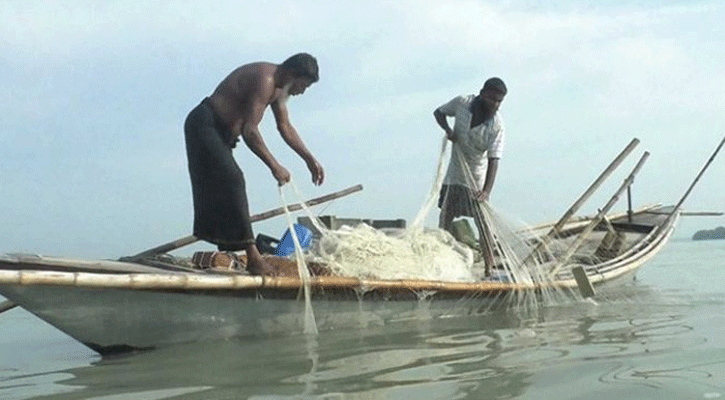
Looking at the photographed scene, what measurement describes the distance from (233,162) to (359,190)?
9.60 ft

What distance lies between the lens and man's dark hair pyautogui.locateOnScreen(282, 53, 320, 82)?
500cm

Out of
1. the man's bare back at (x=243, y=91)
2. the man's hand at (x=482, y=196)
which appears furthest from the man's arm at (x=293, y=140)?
the man's hand at (x=482, y=196)

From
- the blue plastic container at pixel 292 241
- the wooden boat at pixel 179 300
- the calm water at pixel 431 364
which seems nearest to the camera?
the calm water at pixel 431 364

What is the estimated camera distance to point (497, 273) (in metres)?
6.91

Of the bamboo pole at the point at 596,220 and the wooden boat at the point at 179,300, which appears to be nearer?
the wooden boat at the point at 179,300

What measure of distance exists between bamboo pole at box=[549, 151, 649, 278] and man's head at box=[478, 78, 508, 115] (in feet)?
4.53

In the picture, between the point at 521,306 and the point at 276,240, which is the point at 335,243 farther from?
the point at 521,306

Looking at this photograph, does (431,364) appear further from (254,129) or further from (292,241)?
(292,241)

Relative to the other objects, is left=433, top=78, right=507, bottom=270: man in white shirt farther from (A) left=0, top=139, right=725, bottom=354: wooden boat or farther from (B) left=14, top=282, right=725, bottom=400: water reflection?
(B) left=14, top=282, right=725, bottom=400: water reflection

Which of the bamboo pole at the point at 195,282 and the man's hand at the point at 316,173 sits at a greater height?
the man's hand at the point at 316,173

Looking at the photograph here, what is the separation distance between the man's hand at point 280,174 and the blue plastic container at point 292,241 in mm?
1051

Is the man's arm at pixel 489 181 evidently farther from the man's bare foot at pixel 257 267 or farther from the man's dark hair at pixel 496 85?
the man's bare foot at pixel 257 267

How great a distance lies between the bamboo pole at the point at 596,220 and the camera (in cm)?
689

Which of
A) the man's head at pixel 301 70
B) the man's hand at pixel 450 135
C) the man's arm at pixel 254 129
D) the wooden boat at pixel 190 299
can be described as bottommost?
the wooden boat at pixel 190 299
